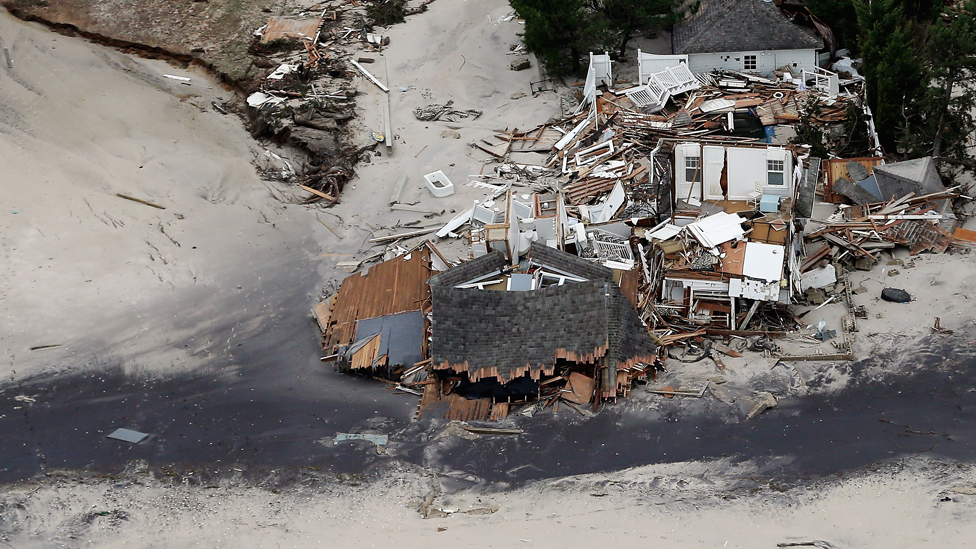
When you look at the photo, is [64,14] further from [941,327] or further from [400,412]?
[941,327]

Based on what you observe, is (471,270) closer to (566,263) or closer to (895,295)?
(566,263)

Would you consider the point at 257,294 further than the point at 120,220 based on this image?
No

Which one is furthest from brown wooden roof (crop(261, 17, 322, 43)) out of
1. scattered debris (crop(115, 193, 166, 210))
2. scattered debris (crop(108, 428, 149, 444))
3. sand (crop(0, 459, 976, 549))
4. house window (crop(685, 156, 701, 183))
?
sand (crop(0, 459, 976, 549))

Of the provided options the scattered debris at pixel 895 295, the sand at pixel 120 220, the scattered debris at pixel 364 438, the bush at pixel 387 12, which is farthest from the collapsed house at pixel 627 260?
the bush at pixel 387 12

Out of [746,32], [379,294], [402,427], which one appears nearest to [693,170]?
[379,294]

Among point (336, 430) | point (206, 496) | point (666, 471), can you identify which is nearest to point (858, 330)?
point (666, 471)

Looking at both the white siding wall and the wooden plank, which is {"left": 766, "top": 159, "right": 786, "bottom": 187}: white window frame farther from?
the wooden plank

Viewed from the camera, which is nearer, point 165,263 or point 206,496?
point 206,496

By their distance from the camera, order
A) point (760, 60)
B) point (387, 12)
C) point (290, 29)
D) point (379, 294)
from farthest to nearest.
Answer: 1. point (387, 12)
2. point (290, 29)
3. point (760, 60)
4. point (379, 294)
